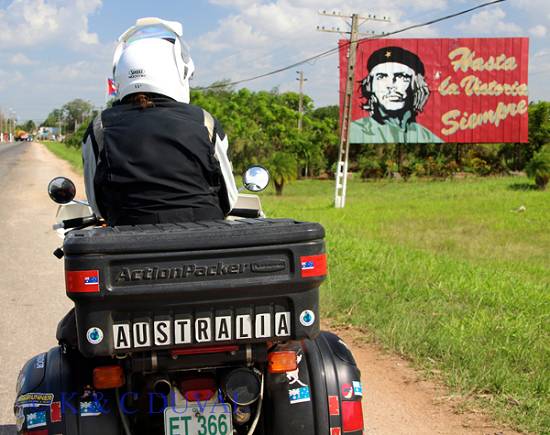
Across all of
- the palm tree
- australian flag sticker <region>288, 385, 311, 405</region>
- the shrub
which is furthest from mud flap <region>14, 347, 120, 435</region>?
the shrub

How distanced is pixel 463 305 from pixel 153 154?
4767mm

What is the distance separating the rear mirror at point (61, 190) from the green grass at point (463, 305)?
8.61 feet

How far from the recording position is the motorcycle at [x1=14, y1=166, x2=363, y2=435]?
2271 mm

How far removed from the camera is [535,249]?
13242 millimetres

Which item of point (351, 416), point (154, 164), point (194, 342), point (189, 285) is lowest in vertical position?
point (351, 416)

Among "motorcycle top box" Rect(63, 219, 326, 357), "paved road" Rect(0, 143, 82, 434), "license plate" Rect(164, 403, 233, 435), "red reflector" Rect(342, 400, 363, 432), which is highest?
"motorcycle top box" Rect(63, 219, 326, 357)

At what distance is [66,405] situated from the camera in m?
2.57

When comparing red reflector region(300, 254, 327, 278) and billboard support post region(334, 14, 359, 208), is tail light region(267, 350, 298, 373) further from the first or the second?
billboard support post region(334, 14, 359, 208)

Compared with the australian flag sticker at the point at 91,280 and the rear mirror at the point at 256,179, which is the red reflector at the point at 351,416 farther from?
→ the rear mirror at the point at 256,179

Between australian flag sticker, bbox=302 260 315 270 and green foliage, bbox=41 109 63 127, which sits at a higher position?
green foliage, bbox=41 109 63 127

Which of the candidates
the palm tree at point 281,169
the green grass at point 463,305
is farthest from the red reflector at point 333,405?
the palm tree at point 281,169

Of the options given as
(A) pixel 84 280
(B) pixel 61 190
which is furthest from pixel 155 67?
(A) pixel 84 280

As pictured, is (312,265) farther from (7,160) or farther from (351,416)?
(7,160)

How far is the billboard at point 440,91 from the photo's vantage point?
27562 mm
